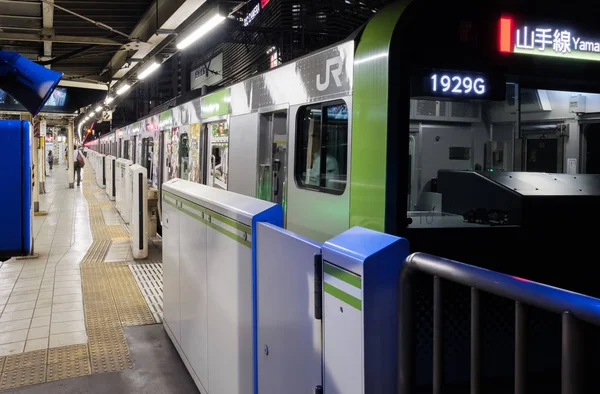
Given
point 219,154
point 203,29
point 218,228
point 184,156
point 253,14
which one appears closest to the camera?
point 218,228

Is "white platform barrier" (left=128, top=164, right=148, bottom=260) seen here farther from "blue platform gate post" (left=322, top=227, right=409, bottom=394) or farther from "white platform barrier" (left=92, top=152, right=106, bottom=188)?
"white platform barrier" (left=92, top=152, right=106, bottom=188)

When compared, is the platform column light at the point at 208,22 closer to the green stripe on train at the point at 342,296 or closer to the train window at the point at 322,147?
the train window at the point at 322,147

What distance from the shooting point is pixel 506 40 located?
12.0 feet

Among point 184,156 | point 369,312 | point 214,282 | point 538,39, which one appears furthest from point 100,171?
point 369,312

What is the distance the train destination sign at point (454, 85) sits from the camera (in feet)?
11.6

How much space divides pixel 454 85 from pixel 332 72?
1.04 metres

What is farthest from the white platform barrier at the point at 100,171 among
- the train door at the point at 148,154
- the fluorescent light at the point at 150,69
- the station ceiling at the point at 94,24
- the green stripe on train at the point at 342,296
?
the green stripe on train at the point at 342,296

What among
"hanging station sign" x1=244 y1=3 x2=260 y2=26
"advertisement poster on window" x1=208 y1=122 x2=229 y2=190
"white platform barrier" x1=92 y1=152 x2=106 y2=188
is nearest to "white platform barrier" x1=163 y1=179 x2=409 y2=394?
"advertisement poster on window" x1=208 y1=122 x2=229 y2=190

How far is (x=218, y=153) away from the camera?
770cm

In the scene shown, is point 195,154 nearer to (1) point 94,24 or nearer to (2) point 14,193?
(1) point 94,24

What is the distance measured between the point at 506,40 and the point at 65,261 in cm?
718

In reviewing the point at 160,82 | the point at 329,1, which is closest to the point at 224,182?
the point at 329,1

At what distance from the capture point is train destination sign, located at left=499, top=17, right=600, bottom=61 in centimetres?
365

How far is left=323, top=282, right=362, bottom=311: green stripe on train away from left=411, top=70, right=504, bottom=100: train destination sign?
6.20 feet
